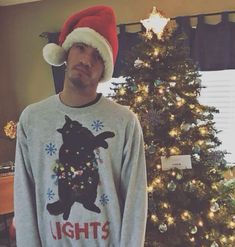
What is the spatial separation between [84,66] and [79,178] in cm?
39

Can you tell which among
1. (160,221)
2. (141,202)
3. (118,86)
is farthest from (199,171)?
(141,202)

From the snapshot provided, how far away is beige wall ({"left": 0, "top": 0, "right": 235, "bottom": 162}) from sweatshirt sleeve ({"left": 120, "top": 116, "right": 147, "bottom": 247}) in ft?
8.60

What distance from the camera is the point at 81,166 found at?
4.28ft

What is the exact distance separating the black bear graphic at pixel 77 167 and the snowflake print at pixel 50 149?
0.08ft

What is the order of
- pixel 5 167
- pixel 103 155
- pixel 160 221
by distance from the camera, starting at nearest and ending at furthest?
1. pixel 103 155
2. pixel 160 221
3. pixel 5 167

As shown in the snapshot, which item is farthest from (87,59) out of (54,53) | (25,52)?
(25,52)

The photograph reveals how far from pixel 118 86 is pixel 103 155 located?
3.41 feet

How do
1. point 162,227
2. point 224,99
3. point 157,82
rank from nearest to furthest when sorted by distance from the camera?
1. point 162,227
2. point 157,82
3. point 224,99

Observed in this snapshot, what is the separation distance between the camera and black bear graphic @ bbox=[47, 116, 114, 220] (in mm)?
1290

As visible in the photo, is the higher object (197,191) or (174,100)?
(174,100)

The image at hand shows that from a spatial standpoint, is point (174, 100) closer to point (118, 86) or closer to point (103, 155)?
point (118, 86)

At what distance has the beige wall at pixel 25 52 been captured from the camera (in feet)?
12.8

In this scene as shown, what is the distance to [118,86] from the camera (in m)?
2.26

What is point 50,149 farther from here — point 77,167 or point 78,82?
point 78,82
